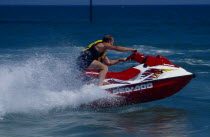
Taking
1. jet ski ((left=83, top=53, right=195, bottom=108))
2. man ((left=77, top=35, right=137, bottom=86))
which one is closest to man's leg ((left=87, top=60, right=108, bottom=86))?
man ((left=77, top=35, right=137, bottom=86))

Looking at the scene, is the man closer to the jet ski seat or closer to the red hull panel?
the jet ski seat

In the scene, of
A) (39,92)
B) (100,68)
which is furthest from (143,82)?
(39,92)

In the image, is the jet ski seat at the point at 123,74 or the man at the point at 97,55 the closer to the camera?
the man at the point at 97,55

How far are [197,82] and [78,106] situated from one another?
4568 millimetres

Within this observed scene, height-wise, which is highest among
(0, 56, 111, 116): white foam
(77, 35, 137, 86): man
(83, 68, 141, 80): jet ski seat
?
(77, 35, 137, 86): man

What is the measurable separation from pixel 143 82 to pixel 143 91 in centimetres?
18

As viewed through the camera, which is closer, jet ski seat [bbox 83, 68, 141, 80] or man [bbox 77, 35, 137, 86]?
man [bbox 77, 35, 137, 86]

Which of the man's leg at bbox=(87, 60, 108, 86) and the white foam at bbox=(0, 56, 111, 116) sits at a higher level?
the man's leg at bbox=(87, 60, 108, 86)

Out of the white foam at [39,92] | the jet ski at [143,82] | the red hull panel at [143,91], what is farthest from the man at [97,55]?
the red hull panel at [143,91]

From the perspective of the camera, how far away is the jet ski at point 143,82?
7.32 metres

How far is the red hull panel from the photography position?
24.1 feet

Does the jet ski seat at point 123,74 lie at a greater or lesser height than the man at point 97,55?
lesser

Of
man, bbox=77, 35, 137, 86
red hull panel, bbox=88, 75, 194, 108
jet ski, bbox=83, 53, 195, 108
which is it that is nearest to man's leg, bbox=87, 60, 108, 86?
man, bbox=77, 35, 137, 86

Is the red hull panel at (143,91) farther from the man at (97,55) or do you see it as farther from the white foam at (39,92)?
the man at (97,55)
